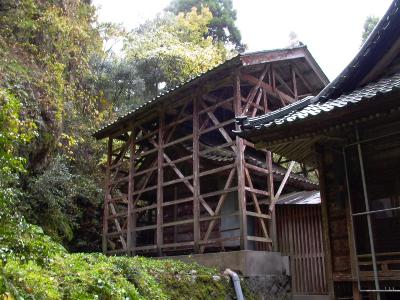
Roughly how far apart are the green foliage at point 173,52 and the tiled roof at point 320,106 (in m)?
19.0

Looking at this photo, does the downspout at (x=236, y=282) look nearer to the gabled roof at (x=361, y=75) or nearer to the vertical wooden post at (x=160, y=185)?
the vertical wooden post at (x=160, y=185)

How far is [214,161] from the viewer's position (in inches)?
526

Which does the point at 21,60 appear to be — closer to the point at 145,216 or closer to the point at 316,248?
the point at 145,216

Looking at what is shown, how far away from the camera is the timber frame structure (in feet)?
40.1

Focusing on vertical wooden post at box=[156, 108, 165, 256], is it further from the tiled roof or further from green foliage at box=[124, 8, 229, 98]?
green foliage at box=[124, 8, 229, 98]

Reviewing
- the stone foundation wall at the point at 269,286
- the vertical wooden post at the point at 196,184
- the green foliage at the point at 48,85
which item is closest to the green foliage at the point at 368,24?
the green foliage at the point at 48,85

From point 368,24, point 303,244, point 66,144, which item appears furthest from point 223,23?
point 303,244

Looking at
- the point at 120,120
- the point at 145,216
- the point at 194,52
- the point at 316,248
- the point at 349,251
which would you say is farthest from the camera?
the point at 194,52

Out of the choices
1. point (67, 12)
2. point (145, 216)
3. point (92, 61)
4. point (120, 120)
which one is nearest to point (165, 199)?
point (145, 216)

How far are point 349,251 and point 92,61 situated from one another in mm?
23694

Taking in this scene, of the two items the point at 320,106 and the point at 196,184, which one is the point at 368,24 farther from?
the point at 320,106

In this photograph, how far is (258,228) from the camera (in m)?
13.8

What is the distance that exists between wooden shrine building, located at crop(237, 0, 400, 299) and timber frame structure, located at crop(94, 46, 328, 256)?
411 cm

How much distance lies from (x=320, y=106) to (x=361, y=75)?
103 centimetres
